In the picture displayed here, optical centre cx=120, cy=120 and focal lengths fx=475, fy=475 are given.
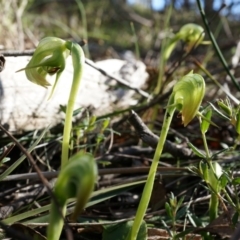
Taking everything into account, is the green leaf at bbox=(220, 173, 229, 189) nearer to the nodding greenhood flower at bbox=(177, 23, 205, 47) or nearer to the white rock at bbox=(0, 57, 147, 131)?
the white rock at bbox=(0, 57, 147, 131)

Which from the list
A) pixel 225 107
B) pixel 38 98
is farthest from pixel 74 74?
pixel 38 98

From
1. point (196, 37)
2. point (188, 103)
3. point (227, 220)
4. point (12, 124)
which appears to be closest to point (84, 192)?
point (188, 103)

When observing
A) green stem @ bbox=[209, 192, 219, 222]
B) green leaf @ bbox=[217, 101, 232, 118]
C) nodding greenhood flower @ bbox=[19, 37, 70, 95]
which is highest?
nodding greenhood flower @ bbox=[19, 37, 70, 95]

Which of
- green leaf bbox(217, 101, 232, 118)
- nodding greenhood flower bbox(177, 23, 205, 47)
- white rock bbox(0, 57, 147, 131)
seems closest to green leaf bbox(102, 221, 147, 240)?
green leaf bbox(217, 101, 232, 118)

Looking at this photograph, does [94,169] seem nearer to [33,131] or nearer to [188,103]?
[188,103]

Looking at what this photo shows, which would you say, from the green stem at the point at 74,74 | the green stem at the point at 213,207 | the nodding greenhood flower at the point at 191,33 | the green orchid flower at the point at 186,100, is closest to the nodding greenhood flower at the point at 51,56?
the green stem at the point at 74,74

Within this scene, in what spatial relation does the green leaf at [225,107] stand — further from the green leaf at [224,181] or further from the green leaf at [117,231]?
the green leaf at [117,231]

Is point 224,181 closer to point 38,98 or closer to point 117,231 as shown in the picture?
point 117,231

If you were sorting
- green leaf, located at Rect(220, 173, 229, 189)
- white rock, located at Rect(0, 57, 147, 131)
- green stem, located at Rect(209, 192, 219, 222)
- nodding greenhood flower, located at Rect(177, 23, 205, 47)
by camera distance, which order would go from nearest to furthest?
green leaf, located at Rect(220, 173, 229, 189)
green stem, located at Rect(209, 192, 219, 222)
white rock, located at Rect(0, 57, 147, 131)
nodding greenhood flower, located at Rect(177, 23, 205, 47)
